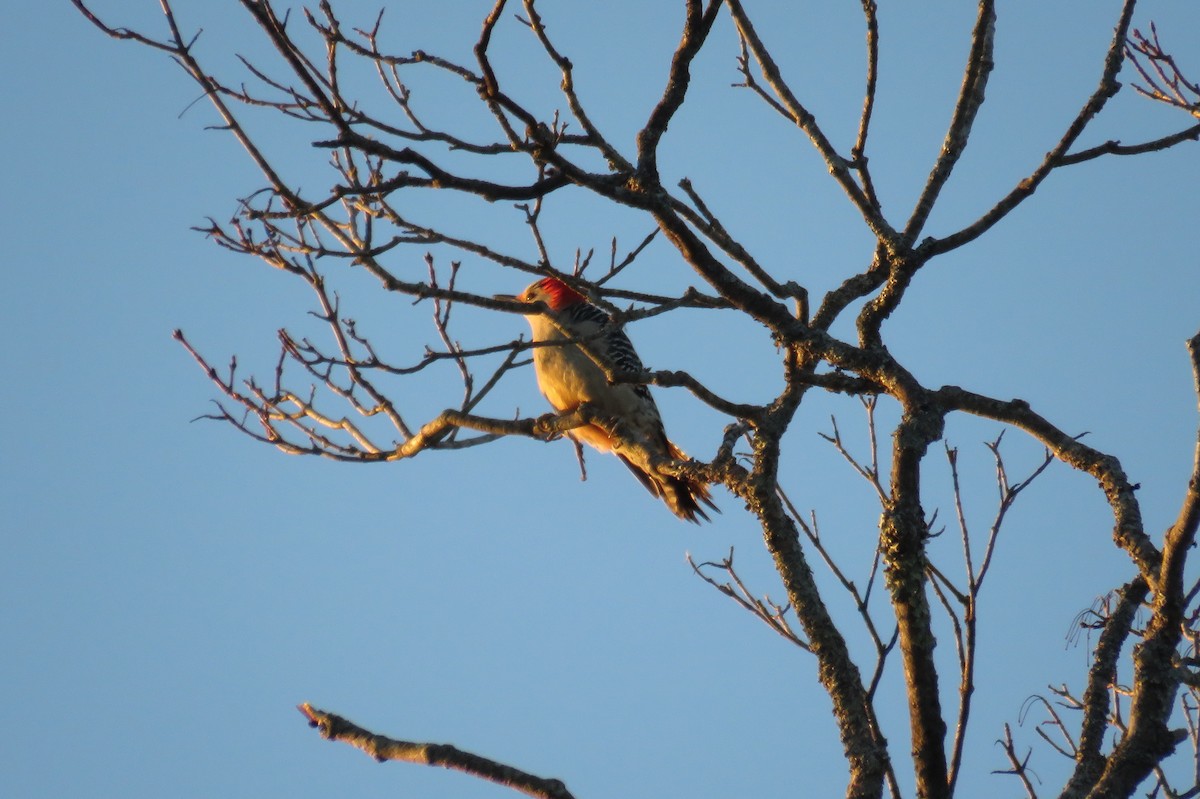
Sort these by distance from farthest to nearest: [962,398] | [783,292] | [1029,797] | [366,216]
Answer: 1. [366,216]
2. [1029,797]
3. [783,292]
4. [962,398]

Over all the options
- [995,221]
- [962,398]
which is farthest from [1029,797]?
[995,221]

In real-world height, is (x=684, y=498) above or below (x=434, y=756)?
above

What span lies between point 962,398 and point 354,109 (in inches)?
67.5

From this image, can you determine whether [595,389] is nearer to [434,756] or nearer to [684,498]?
[684,498]

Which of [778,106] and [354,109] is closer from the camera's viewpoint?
[354,109]

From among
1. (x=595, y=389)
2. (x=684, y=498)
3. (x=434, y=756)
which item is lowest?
(x=434, y=756)

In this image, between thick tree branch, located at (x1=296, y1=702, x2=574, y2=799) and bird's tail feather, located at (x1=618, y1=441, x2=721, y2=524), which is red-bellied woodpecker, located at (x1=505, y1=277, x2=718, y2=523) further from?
thick tree branch, located at (x1=296, y1=702, x2=574, y2=799)

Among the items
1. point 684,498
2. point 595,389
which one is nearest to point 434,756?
point 684,498

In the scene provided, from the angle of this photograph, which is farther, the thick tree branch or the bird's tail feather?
the bird's tail feather

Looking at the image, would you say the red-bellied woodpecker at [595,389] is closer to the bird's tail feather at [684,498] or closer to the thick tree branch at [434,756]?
the bird's tail feather at [684,498]

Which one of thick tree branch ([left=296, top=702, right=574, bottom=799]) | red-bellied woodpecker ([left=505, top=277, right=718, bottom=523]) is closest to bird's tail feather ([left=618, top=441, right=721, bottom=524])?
red-bellied woodpecker ([left=505, top=277, right=718, bottom=523])

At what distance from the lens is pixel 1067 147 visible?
302cm

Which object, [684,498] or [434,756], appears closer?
[434,756]

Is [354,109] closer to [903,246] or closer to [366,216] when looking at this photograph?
[366,216]
